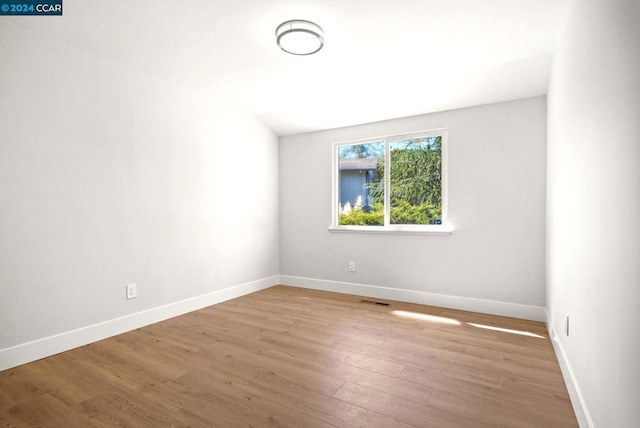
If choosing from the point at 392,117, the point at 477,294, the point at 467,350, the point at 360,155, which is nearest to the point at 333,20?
the point at 392,117

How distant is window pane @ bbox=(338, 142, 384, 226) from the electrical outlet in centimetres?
251

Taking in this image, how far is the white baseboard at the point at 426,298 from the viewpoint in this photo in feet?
10.3

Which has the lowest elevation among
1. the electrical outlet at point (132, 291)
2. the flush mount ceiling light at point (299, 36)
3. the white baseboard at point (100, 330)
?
the white baseboard at point (100, 330)

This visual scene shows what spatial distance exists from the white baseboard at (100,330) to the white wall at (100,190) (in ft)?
0.16

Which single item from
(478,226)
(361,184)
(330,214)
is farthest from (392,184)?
(478,226)

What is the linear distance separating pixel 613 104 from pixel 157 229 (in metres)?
3.32

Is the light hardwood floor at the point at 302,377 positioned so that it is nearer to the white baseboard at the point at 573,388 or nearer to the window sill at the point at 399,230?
the white baseboard at the point at 573,388

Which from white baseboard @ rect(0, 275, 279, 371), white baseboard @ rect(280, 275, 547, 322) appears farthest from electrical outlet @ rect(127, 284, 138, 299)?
white baseboard @ rect(280, 275, 547, 322)

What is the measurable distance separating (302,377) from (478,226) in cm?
241

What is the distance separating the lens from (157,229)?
3.12 meters

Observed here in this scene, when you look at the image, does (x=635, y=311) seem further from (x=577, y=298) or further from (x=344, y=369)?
(x=344, y=369)

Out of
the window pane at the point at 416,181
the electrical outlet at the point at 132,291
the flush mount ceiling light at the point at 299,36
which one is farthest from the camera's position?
the window pane at the point at 416,181

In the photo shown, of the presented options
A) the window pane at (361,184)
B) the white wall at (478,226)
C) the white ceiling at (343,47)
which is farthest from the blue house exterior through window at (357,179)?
the white ceiling at (343,47)

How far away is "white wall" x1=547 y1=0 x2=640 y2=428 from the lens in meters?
0.99
